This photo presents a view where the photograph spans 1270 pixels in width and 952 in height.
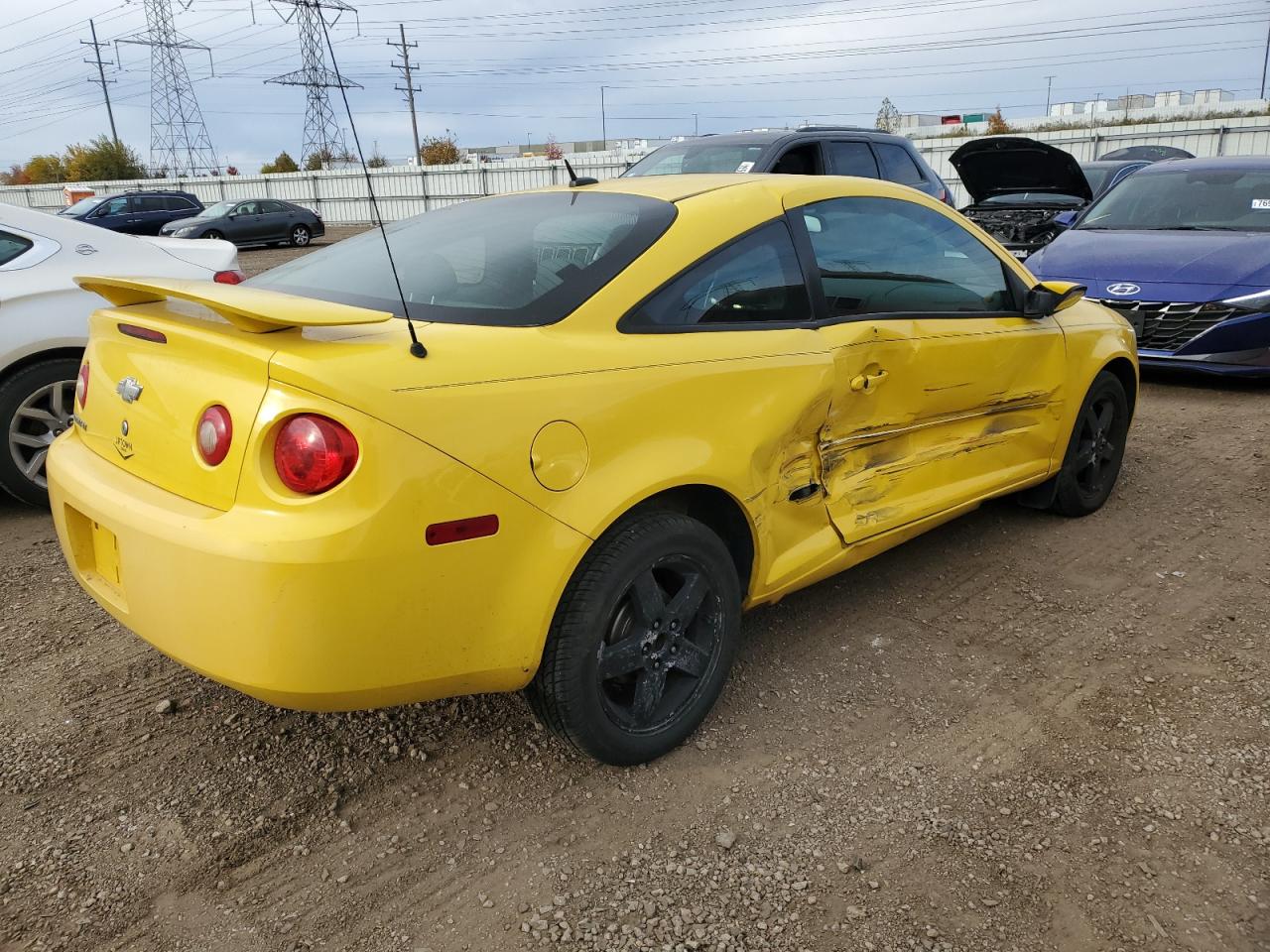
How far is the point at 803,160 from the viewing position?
7660mm

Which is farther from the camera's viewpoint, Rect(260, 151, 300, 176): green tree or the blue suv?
Rect(260, 151, 300, 176): green tree

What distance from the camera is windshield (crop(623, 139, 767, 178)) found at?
24.5ft

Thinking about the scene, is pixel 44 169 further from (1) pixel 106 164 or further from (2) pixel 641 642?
(2) pixel 641 642

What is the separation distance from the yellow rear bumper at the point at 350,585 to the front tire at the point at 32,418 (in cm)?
268

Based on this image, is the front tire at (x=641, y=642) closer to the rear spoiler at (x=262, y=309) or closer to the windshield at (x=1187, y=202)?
the rear spoiler at (x=262, y=309)

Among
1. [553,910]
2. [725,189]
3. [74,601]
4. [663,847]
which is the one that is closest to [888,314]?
[725,189]

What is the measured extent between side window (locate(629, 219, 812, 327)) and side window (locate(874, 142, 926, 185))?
19.2 feet

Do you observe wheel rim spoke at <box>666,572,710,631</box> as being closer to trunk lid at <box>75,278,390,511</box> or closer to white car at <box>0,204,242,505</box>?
trunk lid at <box>75,278,390,511</box>

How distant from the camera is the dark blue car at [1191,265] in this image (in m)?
6.53

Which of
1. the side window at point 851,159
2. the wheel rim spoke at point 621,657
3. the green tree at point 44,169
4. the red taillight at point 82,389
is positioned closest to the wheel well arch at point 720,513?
the wheel rim spoke at point 621,657

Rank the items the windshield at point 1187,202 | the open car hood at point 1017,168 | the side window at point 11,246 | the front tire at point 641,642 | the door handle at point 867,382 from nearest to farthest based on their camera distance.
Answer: the front tire at point 641,642 < the door handle at point 867,382 < the side window at point 11,246 < the windshield at point 1187,202 < the open car hood at point 1017,168

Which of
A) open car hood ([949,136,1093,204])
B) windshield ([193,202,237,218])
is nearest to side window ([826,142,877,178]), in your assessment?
open car hood ([949,136,1093,204])

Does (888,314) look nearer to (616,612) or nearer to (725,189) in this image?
(725,189)

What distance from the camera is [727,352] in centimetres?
265
